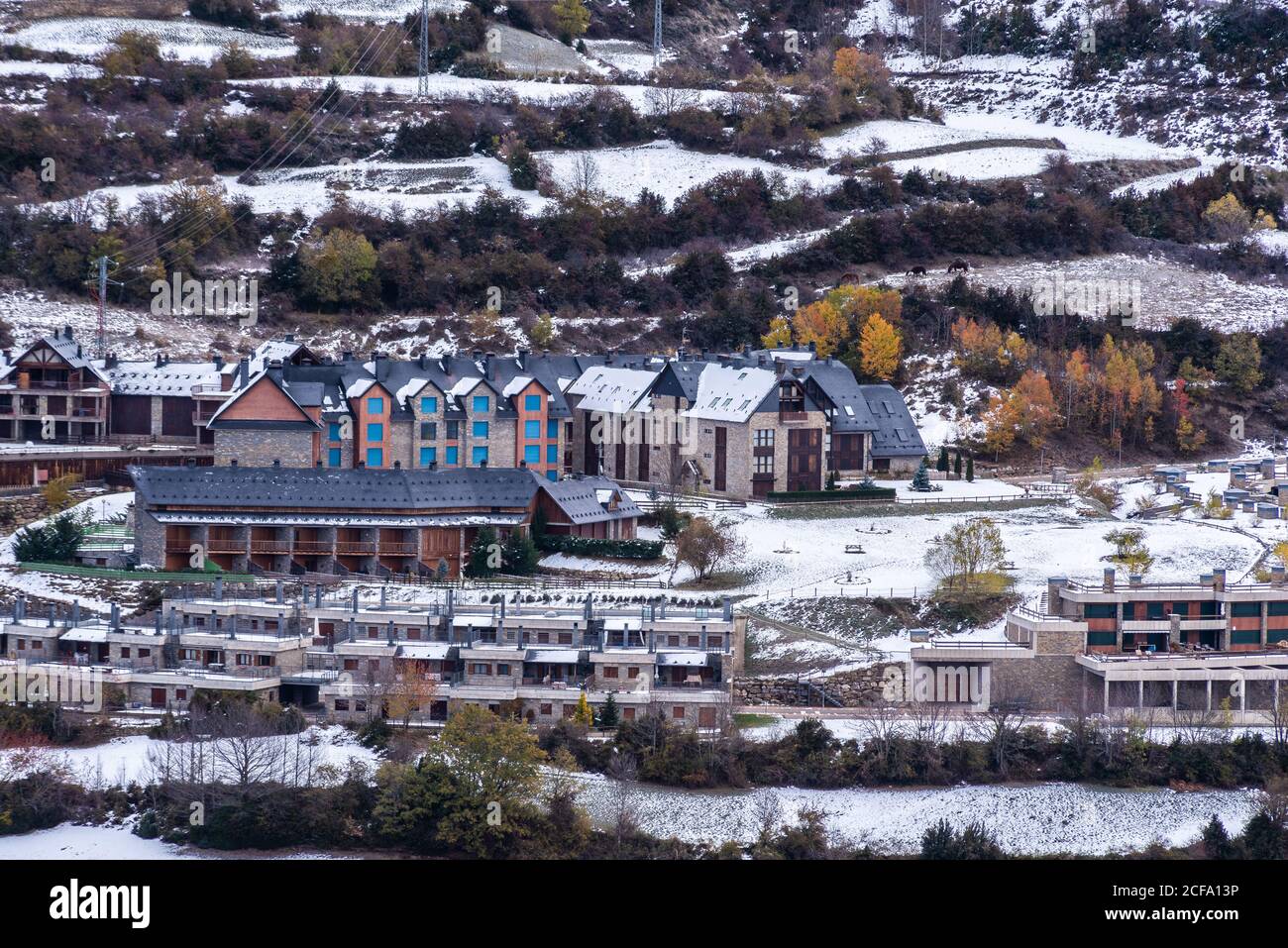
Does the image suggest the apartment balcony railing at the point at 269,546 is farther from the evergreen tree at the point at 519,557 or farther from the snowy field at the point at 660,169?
the snowy field at the point at 660,169

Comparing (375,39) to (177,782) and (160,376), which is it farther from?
(177,782)

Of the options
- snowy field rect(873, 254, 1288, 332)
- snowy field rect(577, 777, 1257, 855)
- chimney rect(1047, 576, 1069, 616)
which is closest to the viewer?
snowy field rect(577, 777, 1257, 855)

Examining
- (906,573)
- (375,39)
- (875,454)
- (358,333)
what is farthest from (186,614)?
(375,39)

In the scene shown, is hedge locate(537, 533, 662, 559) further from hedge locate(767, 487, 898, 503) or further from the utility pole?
the utility pole

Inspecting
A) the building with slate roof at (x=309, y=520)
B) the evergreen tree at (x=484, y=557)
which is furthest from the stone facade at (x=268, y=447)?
the evergreen tree at (x=484, y=557)

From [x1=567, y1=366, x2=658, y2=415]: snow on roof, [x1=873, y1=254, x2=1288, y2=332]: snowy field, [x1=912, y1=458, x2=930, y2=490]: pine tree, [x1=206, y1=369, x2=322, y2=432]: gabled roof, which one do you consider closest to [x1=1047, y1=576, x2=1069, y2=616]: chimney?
[x1=912, y1=458, x2=930, y2=490]: pine tree
